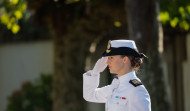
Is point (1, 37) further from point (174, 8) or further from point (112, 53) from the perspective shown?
point (112, 53)

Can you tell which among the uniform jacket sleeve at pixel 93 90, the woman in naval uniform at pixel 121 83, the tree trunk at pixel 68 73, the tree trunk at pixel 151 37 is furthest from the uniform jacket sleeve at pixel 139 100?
the tree trunk at pixel 68 73

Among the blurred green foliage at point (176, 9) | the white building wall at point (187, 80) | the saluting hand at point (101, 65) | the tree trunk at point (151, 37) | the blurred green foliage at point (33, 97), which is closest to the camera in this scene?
the saluting hand at point (101, 65)

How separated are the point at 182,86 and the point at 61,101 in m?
3.56

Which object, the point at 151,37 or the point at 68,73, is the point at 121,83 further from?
the point at 68,73

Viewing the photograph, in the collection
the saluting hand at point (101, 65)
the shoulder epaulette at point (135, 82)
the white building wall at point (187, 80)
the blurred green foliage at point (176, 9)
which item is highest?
the blurred green foliage at point (176, 9)

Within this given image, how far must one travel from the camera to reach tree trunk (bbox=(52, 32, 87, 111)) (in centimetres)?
1104

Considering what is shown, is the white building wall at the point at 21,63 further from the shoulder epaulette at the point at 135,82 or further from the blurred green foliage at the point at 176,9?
the shoulder epaulette at the point at 135,82

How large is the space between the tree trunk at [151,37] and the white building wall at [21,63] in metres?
8.63

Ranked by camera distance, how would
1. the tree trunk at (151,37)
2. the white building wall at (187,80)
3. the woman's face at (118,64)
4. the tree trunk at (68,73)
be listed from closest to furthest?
the woman's face at (118,64) < the tree trunk at (151,37) < the tree trunk at (68,73) < the white building wall at (187,80)

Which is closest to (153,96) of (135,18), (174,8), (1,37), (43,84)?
(135,18)

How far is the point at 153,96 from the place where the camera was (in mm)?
8023

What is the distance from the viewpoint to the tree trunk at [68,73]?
11.0m

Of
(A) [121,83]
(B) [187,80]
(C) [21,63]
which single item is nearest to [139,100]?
(A) [121,83]

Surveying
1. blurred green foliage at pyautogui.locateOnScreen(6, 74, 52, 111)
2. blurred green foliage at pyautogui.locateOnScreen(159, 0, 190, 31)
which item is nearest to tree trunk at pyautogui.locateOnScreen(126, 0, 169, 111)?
blurred green foliage at pyautogui.locateOnScreen(159, 0, 190, 31)
